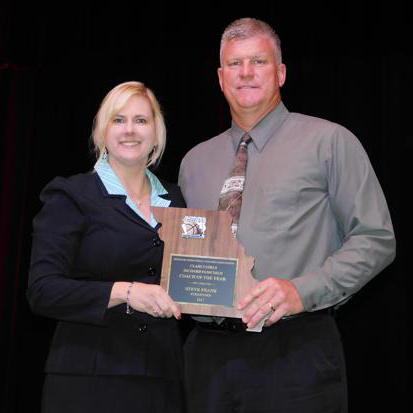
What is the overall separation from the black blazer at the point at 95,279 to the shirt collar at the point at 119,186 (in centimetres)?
4

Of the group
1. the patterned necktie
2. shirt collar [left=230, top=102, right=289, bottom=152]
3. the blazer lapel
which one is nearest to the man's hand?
the patterned necktie

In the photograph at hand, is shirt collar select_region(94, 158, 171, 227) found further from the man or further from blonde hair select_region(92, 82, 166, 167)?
the man

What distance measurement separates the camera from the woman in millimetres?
2113

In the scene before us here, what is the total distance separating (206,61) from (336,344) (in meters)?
2.64

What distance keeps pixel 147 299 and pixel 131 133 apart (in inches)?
26.4

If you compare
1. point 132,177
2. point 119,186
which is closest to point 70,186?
point 119,186

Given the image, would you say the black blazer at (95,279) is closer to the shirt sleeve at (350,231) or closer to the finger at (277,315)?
the finger at (277,315)

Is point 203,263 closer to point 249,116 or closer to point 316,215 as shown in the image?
point 316,215

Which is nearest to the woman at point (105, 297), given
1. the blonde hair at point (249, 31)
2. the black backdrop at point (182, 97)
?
the blonde hair at point (249, 31)

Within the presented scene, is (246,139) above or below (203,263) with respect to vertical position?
above

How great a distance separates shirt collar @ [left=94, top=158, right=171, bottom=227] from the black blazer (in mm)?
37

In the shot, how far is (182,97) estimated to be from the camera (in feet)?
14.7

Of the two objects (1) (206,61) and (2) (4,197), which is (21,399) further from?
(1) (206,61)

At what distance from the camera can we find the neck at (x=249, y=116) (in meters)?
2.64
